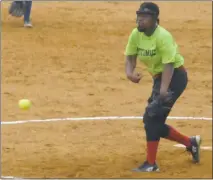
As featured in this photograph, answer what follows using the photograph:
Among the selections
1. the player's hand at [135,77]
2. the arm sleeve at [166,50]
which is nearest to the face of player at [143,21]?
the arm sleeve at [166,50]

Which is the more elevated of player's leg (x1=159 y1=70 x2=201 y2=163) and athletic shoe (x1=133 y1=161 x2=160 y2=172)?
player's leg (x1=159 y1=70 x2=201 y2=163)

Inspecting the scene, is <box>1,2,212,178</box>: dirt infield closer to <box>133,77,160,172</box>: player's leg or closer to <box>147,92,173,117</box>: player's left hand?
<box>133,77,160,172</box>: player's leg

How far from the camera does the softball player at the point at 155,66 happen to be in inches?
387

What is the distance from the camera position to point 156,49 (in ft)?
32.5

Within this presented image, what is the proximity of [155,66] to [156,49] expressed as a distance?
0.85 feet

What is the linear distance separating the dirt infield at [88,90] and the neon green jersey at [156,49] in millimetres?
1347

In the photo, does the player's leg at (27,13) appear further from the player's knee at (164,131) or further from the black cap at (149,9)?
the black cap at (149,9)

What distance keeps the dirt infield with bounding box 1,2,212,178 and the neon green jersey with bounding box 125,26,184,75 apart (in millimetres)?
1347

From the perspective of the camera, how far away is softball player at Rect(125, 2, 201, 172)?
9.82 meters

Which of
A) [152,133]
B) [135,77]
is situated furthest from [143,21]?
[152,133]

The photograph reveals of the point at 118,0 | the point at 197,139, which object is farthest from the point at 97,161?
the point at 118,0

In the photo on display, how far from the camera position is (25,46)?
18.2m

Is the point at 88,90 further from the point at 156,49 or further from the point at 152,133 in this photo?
the point at 156,49

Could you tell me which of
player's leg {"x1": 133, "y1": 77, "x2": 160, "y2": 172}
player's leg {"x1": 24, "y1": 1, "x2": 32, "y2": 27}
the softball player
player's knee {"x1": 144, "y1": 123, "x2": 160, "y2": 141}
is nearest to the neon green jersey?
the softball player
